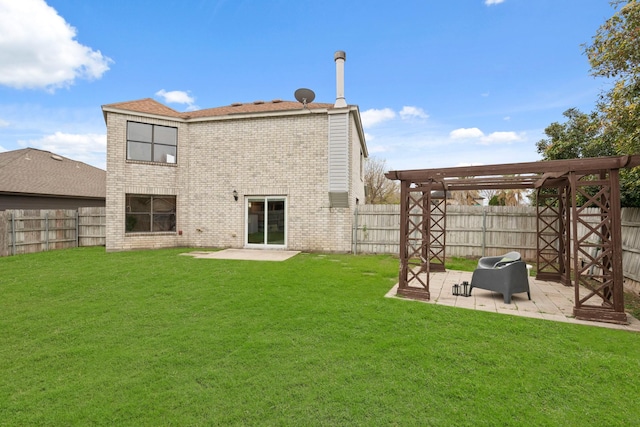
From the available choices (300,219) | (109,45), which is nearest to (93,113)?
(109,45)

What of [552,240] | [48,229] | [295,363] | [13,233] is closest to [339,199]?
[552,240]

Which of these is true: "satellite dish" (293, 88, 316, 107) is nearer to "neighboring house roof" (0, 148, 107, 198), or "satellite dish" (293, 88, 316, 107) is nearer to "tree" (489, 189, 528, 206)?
"neighboring house roof" (0, 148, 107, 198)

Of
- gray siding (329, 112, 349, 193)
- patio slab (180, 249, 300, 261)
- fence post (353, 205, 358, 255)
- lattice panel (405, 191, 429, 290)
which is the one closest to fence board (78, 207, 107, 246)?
patio slab (180, 249, 300, 261)

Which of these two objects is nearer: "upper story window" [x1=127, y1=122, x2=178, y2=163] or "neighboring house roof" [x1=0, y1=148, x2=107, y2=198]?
"upper story window" [x1=127, y1=122, x2=178, y2=163]

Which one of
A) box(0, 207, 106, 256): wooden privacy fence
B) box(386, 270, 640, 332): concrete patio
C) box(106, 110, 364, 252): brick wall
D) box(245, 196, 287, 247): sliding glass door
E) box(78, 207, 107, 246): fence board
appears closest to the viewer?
box(386, 270, 640, 332): concrete patio

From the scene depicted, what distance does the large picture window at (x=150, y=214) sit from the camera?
41.1 feet

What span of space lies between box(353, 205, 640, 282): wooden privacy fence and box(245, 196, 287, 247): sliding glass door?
3.19m

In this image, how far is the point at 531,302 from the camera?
5.98m

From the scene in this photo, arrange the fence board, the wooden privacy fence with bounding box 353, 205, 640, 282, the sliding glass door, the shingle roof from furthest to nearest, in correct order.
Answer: the fence board
the sliding glass door
the shingle roof
the wooden privacy fence with bounding box 353, 205, 640, 282

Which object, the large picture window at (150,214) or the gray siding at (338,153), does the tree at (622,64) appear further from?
the large picture window at (150,214)

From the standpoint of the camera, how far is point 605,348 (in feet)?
12.6

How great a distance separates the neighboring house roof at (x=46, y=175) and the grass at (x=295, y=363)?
14.7 meters

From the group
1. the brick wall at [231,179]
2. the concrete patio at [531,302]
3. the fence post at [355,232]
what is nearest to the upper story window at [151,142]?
the brick wall at [231,179]

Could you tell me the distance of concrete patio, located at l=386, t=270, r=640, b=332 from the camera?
5.06 m
